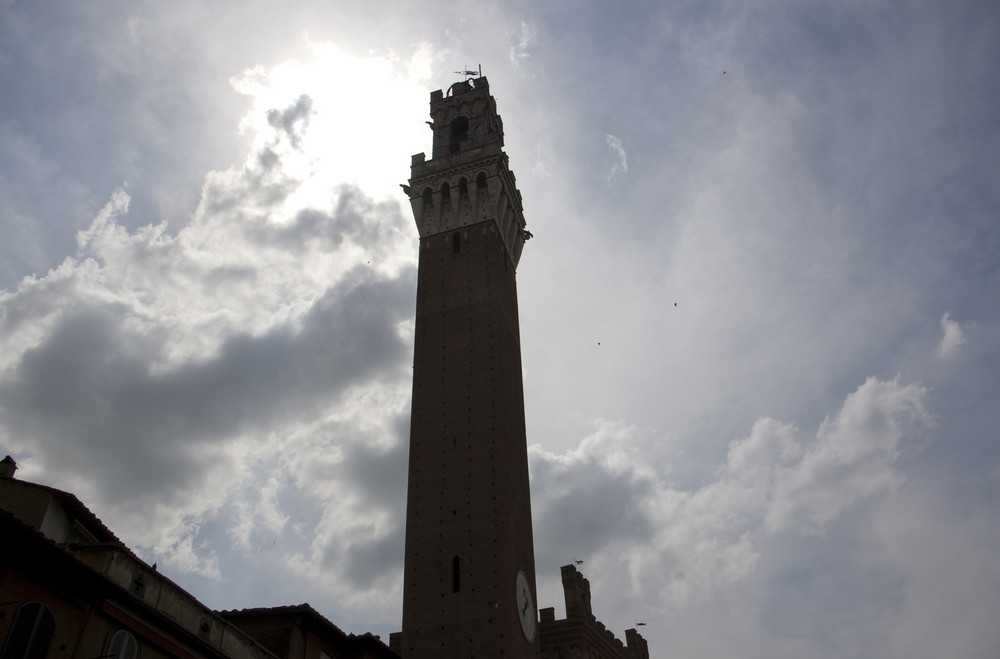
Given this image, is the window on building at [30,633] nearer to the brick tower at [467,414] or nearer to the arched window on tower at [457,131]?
the brick tower at [467,414]

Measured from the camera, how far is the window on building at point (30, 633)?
10617 mm

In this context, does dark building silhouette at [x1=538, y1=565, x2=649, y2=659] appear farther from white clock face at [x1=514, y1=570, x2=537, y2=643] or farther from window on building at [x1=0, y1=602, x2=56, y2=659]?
window on building at [x1=0, y1=602, x2=56, y2=659]

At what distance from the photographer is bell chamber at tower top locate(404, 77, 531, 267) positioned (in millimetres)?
36531

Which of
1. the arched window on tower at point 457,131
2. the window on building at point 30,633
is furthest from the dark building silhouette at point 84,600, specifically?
the arched window on tower at point 457,131

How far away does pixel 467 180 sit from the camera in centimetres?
3725

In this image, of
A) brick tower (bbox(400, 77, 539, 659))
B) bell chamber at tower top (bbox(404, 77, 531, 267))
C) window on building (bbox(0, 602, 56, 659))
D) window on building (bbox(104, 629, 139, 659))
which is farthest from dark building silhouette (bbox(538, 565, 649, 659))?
window on building (bbox(0, 602, 56, 659))

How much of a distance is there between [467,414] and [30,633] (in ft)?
65.9

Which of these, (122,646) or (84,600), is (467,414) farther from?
(84,600)

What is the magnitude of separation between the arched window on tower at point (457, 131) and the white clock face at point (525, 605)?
2053 centimetres

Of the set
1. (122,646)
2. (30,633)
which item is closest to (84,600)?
(30,633)

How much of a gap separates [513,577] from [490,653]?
8.63 feet

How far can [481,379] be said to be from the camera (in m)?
31.1

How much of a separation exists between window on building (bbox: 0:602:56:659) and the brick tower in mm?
16149

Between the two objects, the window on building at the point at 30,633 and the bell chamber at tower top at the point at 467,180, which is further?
the bell chamber at tower top at the point at 467,180
